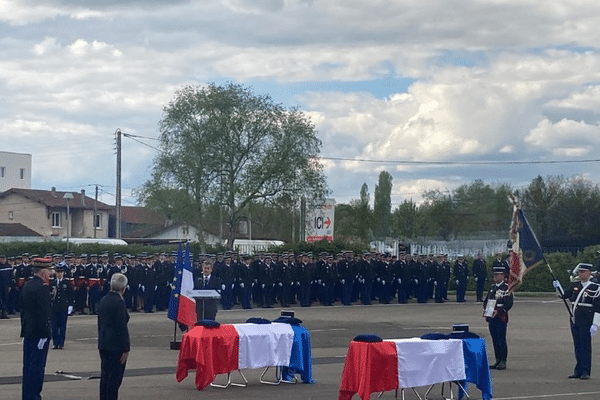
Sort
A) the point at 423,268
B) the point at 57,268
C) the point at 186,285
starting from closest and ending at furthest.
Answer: the point at 186,285 < the point at 57,268 < the point at 423,268

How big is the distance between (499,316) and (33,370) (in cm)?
869

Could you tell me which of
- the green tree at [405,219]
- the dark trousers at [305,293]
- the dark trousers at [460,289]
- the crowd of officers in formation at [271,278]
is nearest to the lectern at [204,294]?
the crowd of officers in formation at [271,278]

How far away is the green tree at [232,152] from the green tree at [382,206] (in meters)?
24.9

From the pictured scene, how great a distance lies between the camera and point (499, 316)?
1758cm

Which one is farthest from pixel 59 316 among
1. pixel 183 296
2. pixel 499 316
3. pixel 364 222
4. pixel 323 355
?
pixel 364 222

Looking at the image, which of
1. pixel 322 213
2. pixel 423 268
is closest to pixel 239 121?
pixel 322 213

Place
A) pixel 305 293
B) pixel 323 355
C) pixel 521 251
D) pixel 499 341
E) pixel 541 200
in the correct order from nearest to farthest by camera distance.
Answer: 1. pixel 499 341
2. pixel 521 251
3. pixel 323 355
4. pixel 305 293
5. pixel 541 200

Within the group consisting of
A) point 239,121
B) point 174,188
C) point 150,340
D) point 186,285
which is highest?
point 239,121

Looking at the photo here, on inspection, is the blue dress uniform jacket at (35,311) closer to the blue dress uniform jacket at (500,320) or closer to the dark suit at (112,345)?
the dark suit at (112,345)

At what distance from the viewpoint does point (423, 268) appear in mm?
39125

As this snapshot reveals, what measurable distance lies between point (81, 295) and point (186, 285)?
13.1 metres

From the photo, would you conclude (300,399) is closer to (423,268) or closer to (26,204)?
(423,268)

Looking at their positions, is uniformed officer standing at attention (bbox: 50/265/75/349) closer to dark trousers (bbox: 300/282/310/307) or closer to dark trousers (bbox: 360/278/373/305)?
dark trousers (bbox: 300/282/310/307)

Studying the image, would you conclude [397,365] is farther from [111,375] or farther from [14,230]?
[14,230]
